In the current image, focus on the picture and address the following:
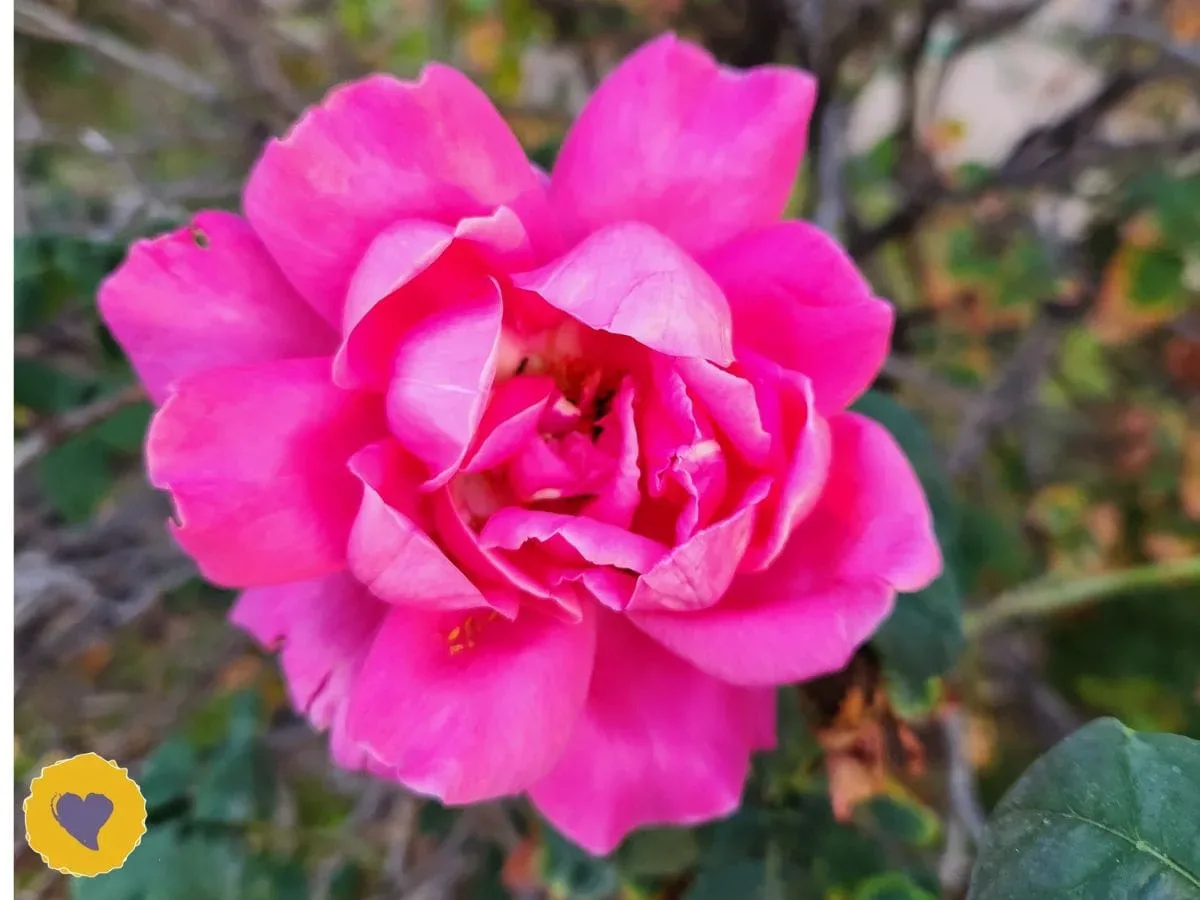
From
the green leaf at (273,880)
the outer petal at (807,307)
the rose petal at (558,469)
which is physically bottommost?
the green leaf at (273,880)

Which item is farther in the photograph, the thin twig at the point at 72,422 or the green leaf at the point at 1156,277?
the green leaf at the point at 1156,277

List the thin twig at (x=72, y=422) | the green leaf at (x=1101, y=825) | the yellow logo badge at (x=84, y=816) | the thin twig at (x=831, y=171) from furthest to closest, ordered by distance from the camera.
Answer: the thin twig at (x=831, y=171)
the thin twig at (x=72, y=422)
the yellow logo badge at (x=84, y=816)
the green leaf at (x=1101, y=825)

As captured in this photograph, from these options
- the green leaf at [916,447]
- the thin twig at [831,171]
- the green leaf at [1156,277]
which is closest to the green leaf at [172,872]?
the green leaf at [916,447]

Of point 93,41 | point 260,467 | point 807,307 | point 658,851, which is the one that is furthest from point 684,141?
point 93,41

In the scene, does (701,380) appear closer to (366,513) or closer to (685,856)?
(366,513)

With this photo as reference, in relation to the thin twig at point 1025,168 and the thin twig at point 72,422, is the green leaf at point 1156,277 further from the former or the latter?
the thin twig at point 72,422
